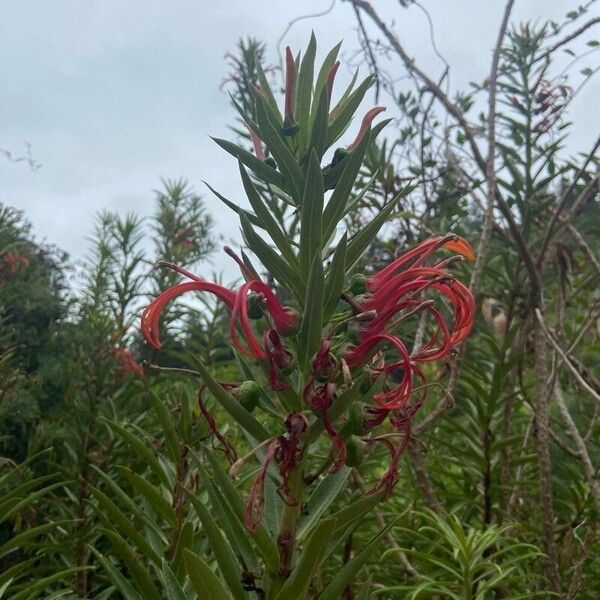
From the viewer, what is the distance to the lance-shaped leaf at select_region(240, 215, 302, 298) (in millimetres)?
917

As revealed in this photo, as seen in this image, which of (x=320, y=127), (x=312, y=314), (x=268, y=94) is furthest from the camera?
(x=268, y=94)

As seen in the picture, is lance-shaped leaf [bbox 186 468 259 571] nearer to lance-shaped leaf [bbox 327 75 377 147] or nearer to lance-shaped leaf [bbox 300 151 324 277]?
lance-shaped leaf [bbox 300 151 324 277]

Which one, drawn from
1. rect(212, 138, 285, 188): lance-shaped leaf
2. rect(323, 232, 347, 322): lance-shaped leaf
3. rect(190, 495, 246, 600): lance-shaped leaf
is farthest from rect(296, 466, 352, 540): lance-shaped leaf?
rect(212, 138, 285, 188): lance-shaped leaf

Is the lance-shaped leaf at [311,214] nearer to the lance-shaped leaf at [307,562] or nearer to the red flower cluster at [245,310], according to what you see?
the red flower cluster at [245,310]

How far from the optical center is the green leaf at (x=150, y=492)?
107cm

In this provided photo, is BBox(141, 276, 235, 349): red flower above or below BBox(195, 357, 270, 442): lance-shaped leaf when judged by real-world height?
above

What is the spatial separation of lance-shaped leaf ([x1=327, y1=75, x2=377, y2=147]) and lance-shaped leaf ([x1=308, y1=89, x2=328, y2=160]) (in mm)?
52

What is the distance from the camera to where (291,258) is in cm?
Result: 98

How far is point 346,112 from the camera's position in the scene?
1069 mm

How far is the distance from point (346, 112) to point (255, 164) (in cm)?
17

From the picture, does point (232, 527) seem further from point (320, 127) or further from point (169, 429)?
point (320, 127)

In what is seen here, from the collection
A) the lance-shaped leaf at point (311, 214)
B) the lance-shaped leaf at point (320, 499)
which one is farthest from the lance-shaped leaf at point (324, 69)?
the lance-shaped leaf at point (320, 499)

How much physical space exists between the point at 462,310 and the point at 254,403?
0.33 metres

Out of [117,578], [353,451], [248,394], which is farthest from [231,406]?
[117,578]
